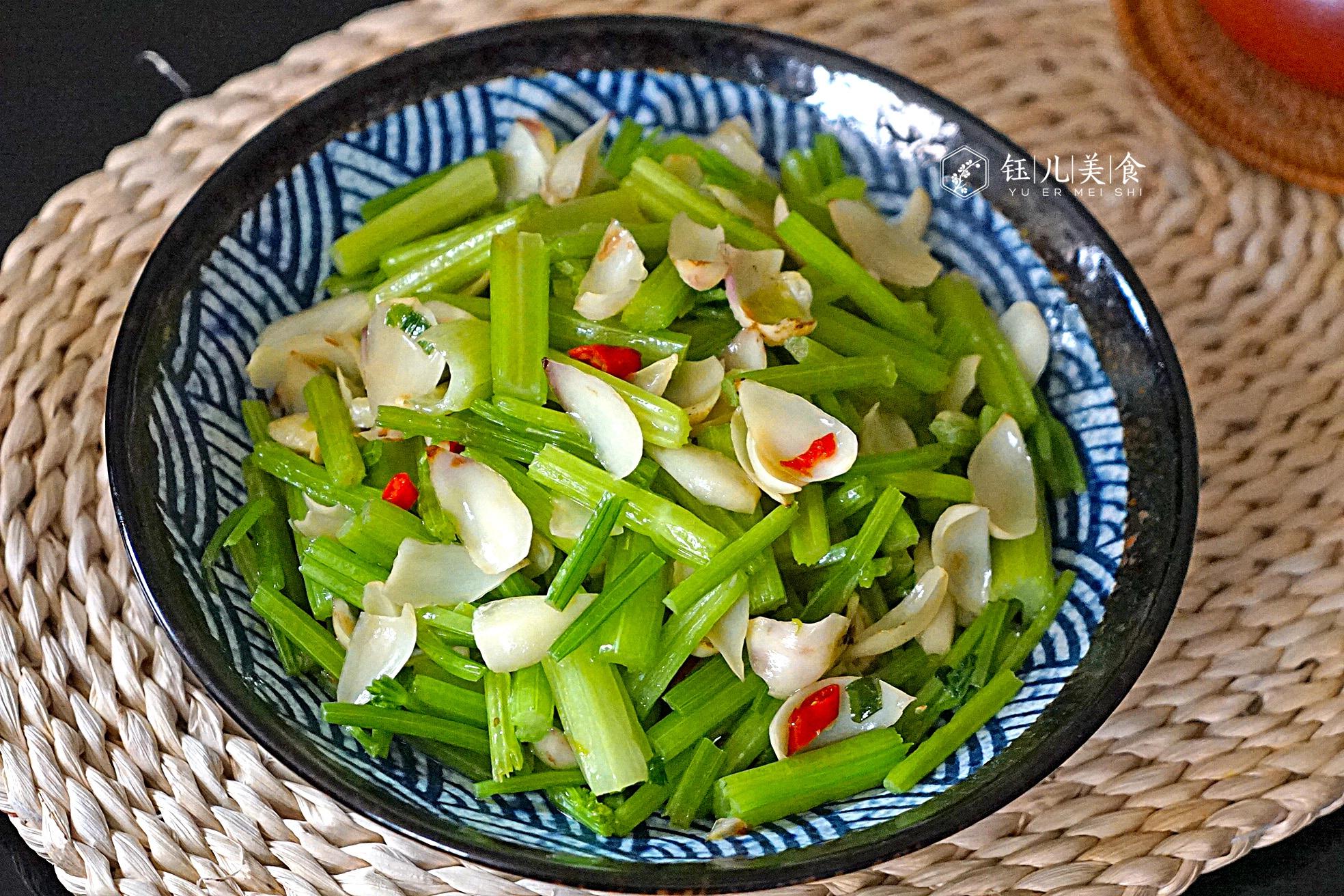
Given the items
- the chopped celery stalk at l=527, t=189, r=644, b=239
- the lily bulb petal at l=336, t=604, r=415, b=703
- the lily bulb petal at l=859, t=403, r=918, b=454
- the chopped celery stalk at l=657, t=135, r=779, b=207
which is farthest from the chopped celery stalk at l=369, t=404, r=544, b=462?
the chopped celery stalk at l=657, t=135, r=779, b=207

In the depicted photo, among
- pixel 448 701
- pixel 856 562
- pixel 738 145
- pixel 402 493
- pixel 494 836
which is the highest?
pixel 738 145

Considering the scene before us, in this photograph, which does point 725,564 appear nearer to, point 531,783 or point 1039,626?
point 531,783

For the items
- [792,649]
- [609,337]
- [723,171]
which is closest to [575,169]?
[723,171]

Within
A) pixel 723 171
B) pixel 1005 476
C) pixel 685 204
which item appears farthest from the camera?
pixel 723 171

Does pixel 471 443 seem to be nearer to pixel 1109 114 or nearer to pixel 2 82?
pixel 1109 114

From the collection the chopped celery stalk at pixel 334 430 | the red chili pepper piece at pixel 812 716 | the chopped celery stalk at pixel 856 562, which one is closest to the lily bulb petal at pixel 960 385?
the chopped celery stalk at pixel 856 562
